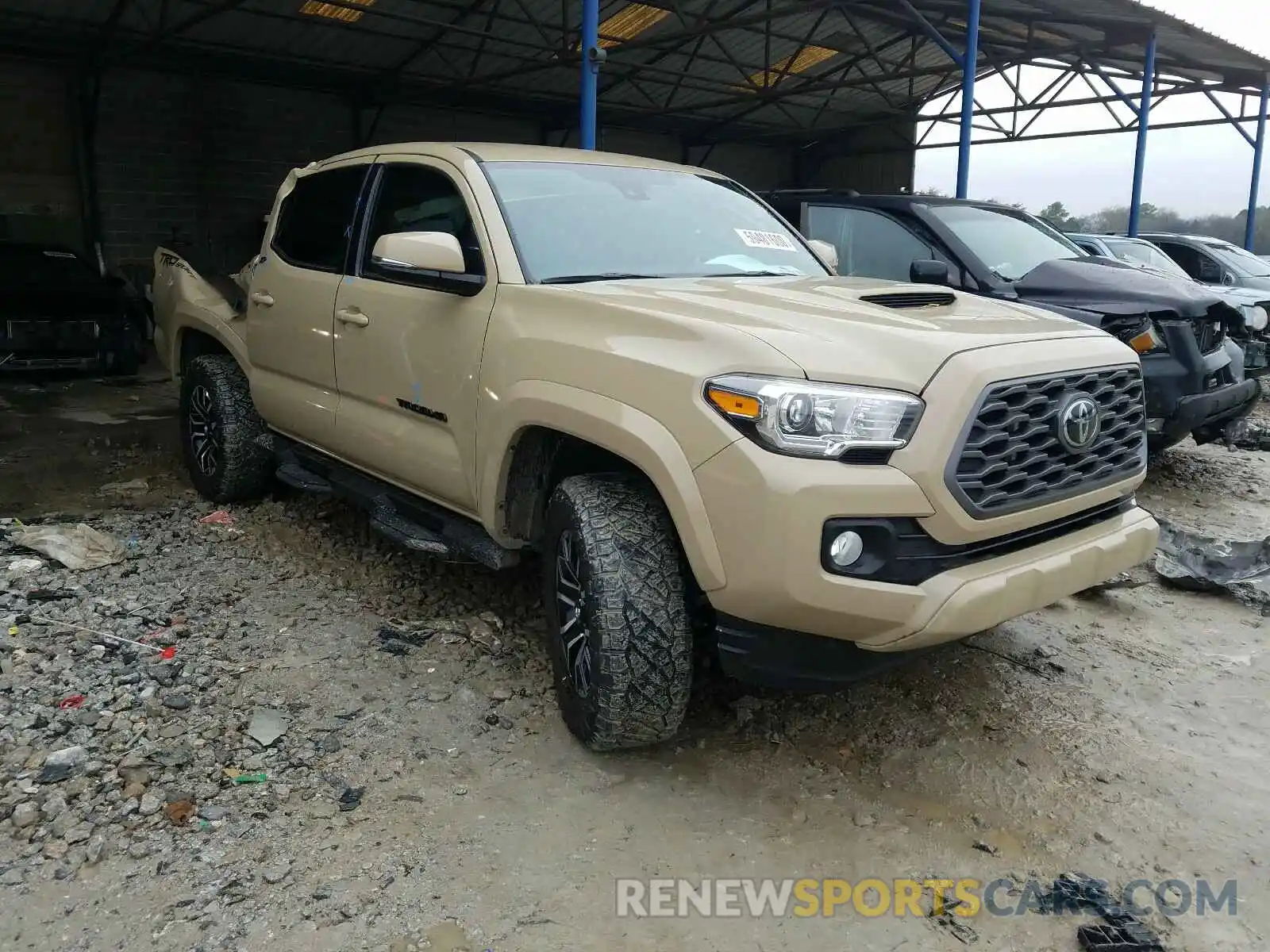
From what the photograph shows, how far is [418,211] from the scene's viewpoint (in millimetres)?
3734

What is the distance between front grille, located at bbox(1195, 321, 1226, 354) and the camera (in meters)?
5.47

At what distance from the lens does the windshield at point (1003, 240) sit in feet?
19.3

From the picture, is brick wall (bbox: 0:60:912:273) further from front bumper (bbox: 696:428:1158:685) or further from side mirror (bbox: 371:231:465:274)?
front bumper (bbox: 696:428:1158:685)

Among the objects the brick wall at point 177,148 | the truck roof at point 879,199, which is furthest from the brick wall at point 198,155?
the truck roof at point 879,199

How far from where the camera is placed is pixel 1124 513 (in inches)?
117

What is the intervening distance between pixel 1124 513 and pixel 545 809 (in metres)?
1.96

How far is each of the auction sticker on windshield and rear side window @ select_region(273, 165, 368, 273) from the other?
1642mm

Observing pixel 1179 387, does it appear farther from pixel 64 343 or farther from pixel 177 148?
pixel 177 148

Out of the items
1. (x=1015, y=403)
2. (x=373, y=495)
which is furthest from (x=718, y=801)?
(x=373, y=495)

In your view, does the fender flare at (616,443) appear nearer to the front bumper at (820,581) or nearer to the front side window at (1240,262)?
the front bumper at (820,581)

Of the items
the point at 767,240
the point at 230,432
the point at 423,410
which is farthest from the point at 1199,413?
the point at 230,432

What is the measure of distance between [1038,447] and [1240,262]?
1135 cm

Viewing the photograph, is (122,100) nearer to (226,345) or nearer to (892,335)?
(226,345)

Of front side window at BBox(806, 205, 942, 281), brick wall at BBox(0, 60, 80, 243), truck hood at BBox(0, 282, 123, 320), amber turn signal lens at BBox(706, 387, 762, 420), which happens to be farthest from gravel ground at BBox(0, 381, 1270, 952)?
brick wall at BBox(0, 60, 80, 243)
